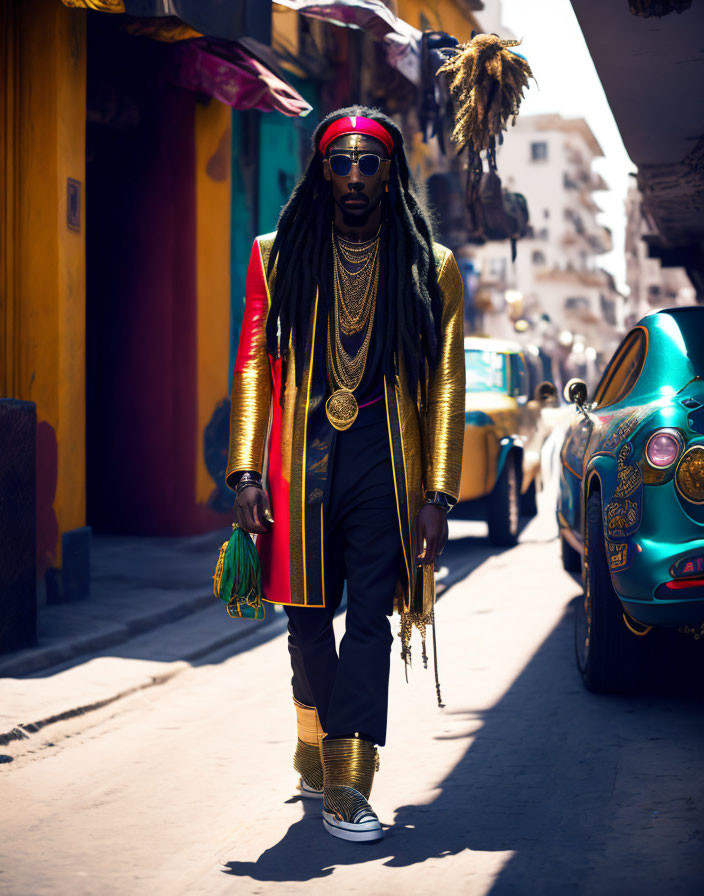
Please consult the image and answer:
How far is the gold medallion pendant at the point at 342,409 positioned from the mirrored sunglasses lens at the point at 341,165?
68 centimetres

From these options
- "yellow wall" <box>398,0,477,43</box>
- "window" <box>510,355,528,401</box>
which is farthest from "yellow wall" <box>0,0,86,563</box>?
"yellow wall" <box>398,0,477,43</box>

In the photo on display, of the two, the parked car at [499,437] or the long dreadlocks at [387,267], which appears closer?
the long dreadlocks at [387,267]

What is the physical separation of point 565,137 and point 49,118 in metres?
83.8

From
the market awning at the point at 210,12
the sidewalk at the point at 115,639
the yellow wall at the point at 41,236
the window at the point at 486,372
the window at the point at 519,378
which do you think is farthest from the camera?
the window at the point at 519,378

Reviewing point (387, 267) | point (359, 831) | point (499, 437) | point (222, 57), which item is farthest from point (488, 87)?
point (499, 437)

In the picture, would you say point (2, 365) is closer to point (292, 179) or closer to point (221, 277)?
point (221, 277)

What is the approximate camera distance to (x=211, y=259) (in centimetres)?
1102

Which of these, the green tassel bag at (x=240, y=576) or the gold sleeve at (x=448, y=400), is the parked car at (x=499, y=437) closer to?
the gold sleeve at (x=448, y=400)

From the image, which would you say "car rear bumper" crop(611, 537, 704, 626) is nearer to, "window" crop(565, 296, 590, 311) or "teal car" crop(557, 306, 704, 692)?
"teal car" crop(557, 306, 704, 692)

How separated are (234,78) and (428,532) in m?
6.46

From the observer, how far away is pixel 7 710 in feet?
17.3

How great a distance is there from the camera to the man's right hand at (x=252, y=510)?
3881 mm

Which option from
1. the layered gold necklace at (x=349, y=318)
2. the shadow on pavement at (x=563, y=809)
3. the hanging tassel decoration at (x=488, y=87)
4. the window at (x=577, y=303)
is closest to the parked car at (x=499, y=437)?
the hanging tassel decoration at (x=488, y=87)

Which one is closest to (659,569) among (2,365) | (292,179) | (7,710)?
(7,710)
